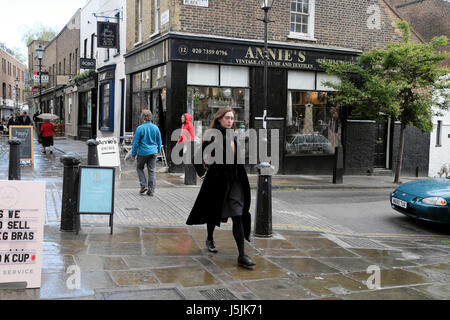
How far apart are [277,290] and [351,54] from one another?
14.1 meters

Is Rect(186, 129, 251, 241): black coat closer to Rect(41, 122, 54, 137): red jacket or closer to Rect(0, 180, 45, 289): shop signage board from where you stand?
Rect(0, 180, 45, 289): shop signage board

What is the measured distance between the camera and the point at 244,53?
1524 cm

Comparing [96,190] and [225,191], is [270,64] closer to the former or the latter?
[96,190]

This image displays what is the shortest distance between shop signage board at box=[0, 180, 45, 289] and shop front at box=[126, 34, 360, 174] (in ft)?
33.5

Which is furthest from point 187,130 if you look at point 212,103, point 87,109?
point 87,109

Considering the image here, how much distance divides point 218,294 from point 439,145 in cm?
1838

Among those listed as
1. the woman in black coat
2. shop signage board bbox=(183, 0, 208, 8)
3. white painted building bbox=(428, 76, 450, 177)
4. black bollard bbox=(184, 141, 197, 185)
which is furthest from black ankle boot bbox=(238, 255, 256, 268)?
white painted building bbox=(428, 76, 450, 177)

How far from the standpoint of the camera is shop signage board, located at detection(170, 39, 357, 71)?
1448cm

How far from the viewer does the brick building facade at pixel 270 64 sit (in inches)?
575

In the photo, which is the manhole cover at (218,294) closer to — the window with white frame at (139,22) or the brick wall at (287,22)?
the brick wall at (287,22)

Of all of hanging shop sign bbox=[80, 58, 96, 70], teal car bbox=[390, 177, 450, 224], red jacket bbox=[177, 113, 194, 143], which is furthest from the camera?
hanging shop sign bbox=[80, 58, 96, 70]

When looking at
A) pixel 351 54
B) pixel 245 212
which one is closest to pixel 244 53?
pixel 351 54

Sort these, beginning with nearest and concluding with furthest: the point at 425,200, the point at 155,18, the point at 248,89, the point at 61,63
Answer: the point at 425,200
the point at 248,89
the point at 155,18
the point at 61,63

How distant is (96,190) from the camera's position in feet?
21.4
